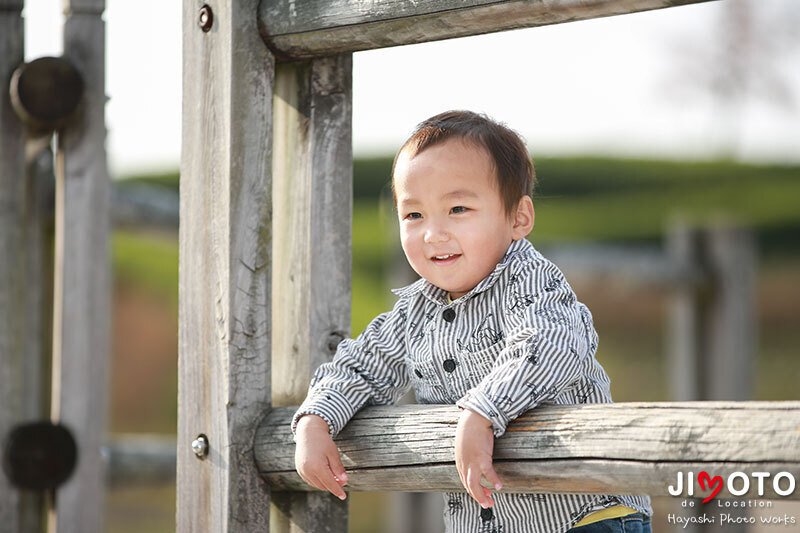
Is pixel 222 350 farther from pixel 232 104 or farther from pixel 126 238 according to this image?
pixel 126 238

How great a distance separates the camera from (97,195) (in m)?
3.51

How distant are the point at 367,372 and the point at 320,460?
9.4 inches

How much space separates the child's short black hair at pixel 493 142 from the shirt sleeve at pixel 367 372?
0.35 metres

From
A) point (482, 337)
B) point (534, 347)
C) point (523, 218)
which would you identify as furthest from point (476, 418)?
point (523, 218)

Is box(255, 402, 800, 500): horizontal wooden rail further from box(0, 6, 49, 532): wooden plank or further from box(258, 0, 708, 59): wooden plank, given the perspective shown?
box(0, 6, 49, 532): wooden plank

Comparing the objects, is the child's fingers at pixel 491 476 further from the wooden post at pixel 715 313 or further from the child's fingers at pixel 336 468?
the wooden post at pixel 715 313

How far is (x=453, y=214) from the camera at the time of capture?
2.21 m

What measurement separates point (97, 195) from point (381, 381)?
4.93 ft

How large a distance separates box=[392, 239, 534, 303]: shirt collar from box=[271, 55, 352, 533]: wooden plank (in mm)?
243

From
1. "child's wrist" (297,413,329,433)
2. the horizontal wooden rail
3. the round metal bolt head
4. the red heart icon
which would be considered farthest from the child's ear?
the round metal bolt head

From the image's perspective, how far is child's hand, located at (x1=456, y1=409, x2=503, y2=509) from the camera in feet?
6.34

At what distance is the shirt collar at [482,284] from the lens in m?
2.21

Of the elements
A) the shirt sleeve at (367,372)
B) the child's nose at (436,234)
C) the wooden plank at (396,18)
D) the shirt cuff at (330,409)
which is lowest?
the shirt cuff at (330,409)

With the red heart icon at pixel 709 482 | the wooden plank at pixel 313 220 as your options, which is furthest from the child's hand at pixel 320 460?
the red heart icon at pixel 709 482
